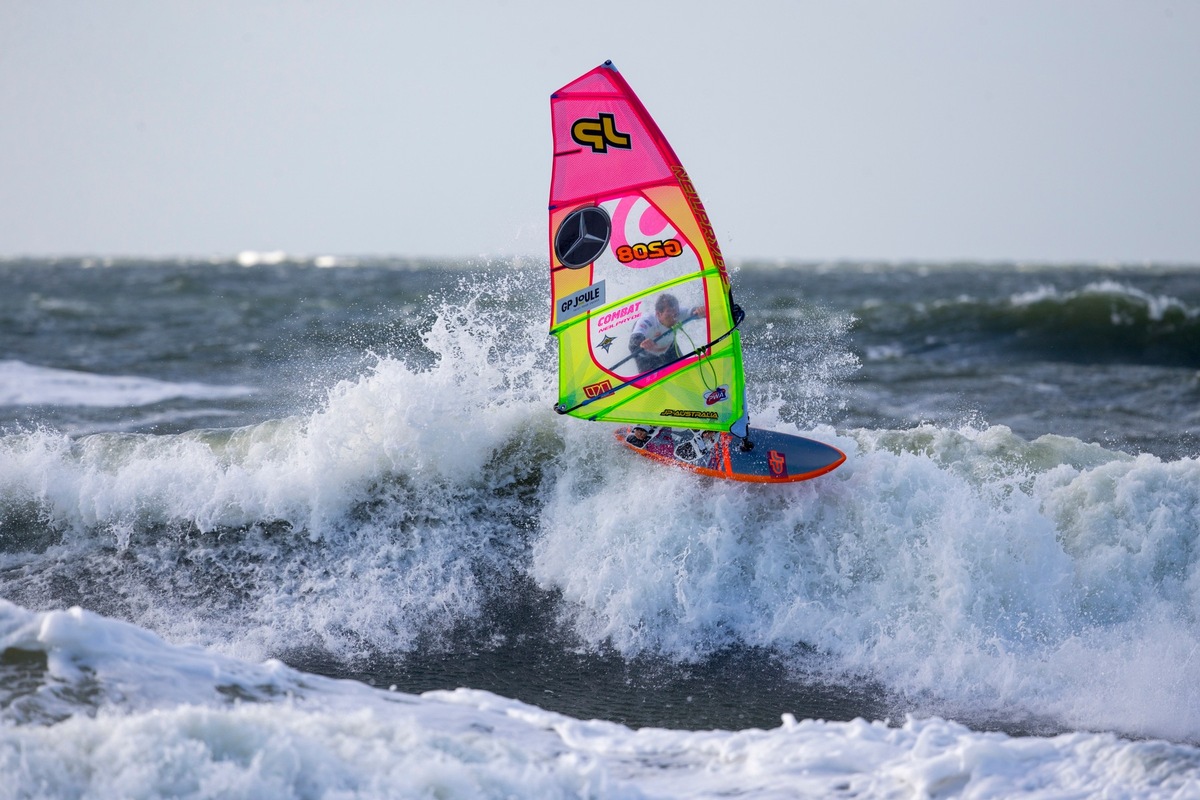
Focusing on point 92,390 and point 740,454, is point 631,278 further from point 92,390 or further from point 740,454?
point 92,390

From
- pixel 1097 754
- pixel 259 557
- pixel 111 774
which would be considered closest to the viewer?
pixel 111 774

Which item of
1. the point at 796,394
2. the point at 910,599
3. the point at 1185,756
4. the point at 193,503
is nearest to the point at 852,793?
the point at 1185,756

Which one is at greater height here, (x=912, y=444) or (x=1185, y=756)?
(x=912, y=444)

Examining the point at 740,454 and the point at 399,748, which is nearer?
the point at 399,748

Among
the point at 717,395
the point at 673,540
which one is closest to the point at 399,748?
the point at 673,540

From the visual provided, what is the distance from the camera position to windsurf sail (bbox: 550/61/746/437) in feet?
24.1

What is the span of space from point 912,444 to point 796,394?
4615 mm

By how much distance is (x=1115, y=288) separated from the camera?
24812 mm

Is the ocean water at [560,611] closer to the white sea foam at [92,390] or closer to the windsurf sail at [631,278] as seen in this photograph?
the windsurf sail at [631,278]

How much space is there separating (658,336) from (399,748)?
4.10 m

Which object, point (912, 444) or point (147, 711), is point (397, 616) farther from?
point (912, 444)

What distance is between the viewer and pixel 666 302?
7.86m

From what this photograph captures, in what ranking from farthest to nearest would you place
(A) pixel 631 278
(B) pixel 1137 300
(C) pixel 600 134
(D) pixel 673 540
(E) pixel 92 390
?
(B) pixel 1137 300 < (E) pixel 92 390 < (A) pixel 631 278 < (D) pixel 673 540 < (C) pixel 600 134

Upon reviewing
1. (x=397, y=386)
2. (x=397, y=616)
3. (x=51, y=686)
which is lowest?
(x=397, y=616)
